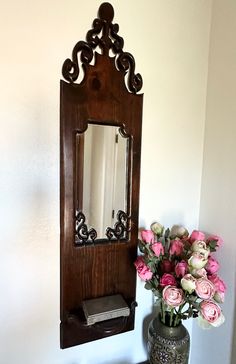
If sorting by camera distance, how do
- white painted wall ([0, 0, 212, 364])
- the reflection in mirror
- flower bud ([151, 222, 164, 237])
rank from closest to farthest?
white painted wall ([0, 0, 212, 364]) < the reflection in mirror < flower bud ([151, 222, 164, 237])

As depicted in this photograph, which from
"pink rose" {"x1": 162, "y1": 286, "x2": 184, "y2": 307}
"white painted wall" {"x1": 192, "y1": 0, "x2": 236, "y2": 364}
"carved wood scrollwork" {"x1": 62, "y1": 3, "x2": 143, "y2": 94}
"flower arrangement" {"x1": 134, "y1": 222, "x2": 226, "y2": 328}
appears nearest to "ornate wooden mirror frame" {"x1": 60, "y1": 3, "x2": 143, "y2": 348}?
"carved wood scrollwork" {"x1": 62, "y1": 3, "x2": 143, "y2": 94}

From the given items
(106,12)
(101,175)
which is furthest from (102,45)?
(101,175)

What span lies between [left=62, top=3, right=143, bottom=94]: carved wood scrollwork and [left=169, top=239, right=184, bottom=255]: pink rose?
709mm

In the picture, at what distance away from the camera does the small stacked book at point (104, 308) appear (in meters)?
0.98

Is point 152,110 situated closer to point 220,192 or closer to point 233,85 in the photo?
point 233,85

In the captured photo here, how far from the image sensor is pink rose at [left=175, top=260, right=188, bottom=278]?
3.23ft

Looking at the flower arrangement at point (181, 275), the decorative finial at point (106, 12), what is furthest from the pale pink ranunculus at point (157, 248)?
the decorative finial at point (106, 12)

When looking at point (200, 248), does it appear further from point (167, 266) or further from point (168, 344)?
point (168, 344)

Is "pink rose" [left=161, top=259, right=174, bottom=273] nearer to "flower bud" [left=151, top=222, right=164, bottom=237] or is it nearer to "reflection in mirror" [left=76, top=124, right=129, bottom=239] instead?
"flower bud" [left=151, top=222, right=164, bottom=237]

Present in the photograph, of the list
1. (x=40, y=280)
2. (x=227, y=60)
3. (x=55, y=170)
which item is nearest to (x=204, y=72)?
(x=227, y=60)

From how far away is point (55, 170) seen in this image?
3.19 ft

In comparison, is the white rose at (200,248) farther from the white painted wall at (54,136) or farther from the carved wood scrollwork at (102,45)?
the carved wood scrollwork at (102,45)

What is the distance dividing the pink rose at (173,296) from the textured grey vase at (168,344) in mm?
204

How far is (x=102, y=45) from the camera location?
997 mm
